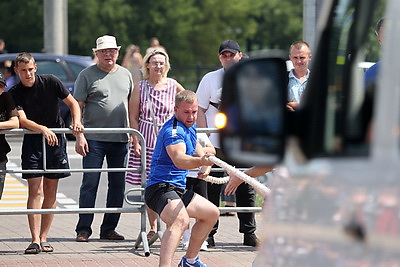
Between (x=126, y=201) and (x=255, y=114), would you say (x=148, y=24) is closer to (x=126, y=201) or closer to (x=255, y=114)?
(x=126, y=201)

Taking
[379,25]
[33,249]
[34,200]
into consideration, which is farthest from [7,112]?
[379,25]

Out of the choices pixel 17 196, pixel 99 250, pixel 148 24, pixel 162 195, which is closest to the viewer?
pixel 162 195

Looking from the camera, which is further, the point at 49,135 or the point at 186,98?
the point at 49,135

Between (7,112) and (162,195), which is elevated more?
(7,112)

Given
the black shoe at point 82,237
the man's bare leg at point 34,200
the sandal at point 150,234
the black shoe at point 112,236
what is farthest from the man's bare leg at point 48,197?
the sandal at point 150,234

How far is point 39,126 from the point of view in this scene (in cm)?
869

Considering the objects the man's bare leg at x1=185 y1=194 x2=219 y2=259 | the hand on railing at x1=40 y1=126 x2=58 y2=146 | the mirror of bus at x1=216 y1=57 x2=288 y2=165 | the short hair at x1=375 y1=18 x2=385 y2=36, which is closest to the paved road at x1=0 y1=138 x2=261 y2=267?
→ the hand on railing at x1=40 y1=126 x2=58 y2=146

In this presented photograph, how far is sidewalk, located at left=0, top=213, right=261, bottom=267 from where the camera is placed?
833 centimetres

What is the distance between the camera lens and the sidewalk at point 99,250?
8327 millimetres

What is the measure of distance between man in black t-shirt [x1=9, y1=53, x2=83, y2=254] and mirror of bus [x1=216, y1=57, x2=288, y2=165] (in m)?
6.21

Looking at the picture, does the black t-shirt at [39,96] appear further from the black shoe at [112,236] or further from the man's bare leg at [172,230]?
the man's bare leg at [172,230]

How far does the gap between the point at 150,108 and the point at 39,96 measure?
1.07 metres

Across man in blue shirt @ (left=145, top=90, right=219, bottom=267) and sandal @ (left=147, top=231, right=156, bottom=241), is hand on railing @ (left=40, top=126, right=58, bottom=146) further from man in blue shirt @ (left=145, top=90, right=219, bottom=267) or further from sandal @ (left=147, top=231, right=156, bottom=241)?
man in blue shirt @ (left=145, top=90, right=219, bottom=267)

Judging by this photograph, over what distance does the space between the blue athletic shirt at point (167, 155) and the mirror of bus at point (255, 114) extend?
4559 millimetres
